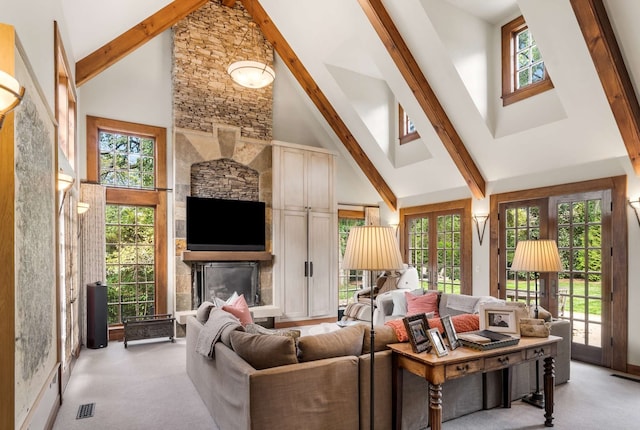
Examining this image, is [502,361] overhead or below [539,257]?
below

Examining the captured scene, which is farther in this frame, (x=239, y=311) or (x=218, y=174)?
(x=218, y=174)

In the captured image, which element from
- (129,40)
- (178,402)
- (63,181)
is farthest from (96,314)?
(129,40)

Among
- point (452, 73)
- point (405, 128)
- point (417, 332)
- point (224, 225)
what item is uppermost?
point (452, 73)

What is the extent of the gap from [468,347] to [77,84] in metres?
5.90

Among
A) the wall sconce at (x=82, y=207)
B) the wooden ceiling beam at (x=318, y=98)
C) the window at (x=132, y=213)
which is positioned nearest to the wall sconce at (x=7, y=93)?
the wall sconce at (x=82, y=207)

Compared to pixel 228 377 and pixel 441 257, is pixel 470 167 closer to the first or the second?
pixel 441 257

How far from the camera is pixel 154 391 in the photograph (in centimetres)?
398

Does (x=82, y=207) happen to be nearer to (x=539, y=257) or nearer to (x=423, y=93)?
(x=423, y=93)

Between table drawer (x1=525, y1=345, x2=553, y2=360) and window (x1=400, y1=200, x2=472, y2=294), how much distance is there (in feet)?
12.3

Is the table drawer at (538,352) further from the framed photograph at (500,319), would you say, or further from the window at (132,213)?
the window at (132,213)

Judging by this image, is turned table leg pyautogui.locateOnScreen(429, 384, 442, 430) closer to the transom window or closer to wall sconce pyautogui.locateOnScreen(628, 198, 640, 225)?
wall sconce pyautogui.locateOnScreen(628, 198, 640, 225)

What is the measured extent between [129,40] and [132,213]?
268 centimetres

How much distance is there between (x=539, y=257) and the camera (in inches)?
152

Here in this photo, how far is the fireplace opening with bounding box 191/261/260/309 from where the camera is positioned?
21.6 ft
